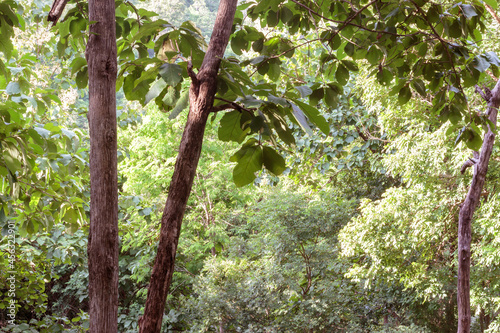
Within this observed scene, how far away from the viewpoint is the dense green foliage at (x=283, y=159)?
0.94 metres

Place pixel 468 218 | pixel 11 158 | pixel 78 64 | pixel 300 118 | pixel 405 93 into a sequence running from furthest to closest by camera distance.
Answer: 1. pixel 468 218
2. pixel 405 93
3. pixel 11 158
4. pixel 78 64
5. pixel 300 118

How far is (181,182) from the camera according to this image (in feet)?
2.35

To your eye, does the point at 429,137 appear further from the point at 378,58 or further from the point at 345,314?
the point at 378,58

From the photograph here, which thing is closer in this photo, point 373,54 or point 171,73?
point 171,73

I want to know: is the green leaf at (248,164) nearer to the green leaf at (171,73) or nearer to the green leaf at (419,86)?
the green leaf at (171,73)

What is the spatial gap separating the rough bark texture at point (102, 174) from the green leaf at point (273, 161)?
260 millimetres

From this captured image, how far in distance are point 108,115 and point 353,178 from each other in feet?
21.5

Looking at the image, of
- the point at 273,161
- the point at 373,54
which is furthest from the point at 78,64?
the point at 373,54

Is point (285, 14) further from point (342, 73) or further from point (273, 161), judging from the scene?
point (273, 161)

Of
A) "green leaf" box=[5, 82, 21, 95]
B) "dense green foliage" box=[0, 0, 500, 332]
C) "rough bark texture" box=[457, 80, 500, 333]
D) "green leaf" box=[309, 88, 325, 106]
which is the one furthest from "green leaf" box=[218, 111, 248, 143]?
"rough bark texture" box=[457, 80, 500, 333]

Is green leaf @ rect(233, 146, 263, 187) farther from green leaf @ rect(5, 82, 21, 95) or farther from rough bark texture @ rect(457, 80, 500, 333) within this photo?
rough bark texture @ rect(457, 80, 500, 333)

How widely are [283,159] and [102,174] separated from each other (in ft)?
0.99

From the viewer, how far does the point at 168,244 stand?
69 cm

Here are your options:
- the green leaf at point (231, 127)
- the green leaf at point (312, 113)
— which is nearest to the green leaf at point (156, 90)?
the green leaf at point (231, 127)
